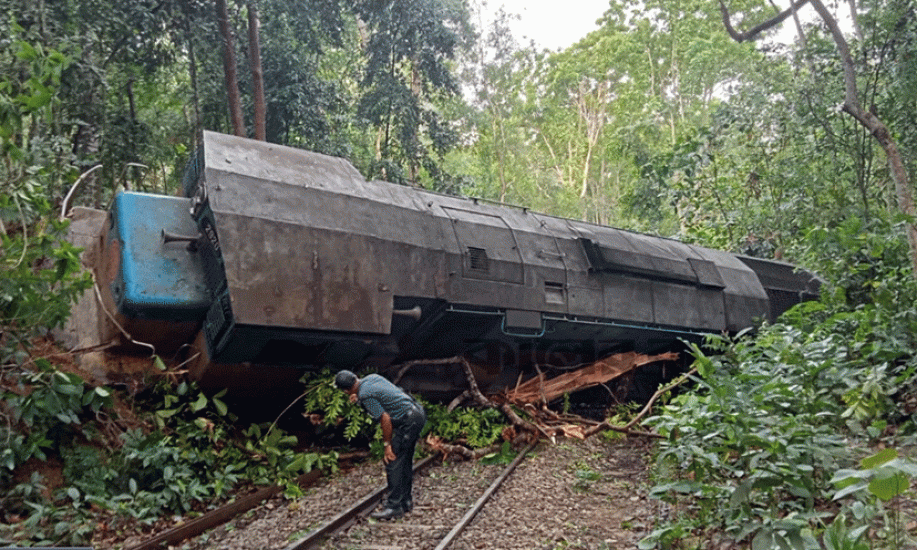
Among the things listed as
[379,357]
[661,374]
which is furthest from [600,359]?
[379,357]

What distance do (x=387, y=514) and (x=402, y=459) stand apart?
469mm

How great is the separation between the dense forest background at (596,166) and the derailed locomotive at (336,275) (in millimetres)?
711

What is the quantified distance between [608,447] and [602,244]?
305 cm

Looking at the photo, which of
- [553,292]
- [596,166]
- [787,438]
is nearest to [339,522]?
[787,438]

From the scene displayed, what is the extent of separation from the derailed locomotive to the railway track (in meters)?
1.76

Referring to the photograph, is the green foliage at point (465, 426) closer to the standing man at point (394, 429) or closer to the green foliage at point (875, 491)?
the standing man at point (394, 429)

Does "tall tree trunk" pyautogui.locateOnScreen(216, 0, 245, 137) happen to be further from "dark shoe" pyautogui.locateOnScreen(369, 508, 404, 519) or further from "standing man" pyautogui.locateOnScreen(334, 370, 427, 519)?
"dark shoe" pyautogui.locateOnScreen(369, 508, 404, 519)

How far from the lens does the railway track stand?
5184 millimetres

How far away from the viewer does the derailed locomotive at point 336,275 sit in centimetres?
671

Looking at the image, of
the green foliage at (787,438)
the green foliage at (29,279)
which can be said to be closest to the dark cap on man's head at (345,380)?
the green foliage at (29,279)

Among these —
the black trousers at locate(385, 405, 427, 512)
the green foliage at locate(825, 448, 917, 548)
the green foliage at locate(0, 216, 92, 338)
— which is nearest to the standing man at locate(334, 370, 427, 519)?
the black trousers at locate(385, 405, 427, 512)

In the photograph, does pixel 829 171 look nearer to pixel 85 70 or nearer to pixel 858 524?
pixel 858 524

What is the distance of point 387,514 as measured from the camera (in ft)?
19.1

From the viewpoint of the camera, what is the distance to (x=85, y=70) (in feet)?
39.7
